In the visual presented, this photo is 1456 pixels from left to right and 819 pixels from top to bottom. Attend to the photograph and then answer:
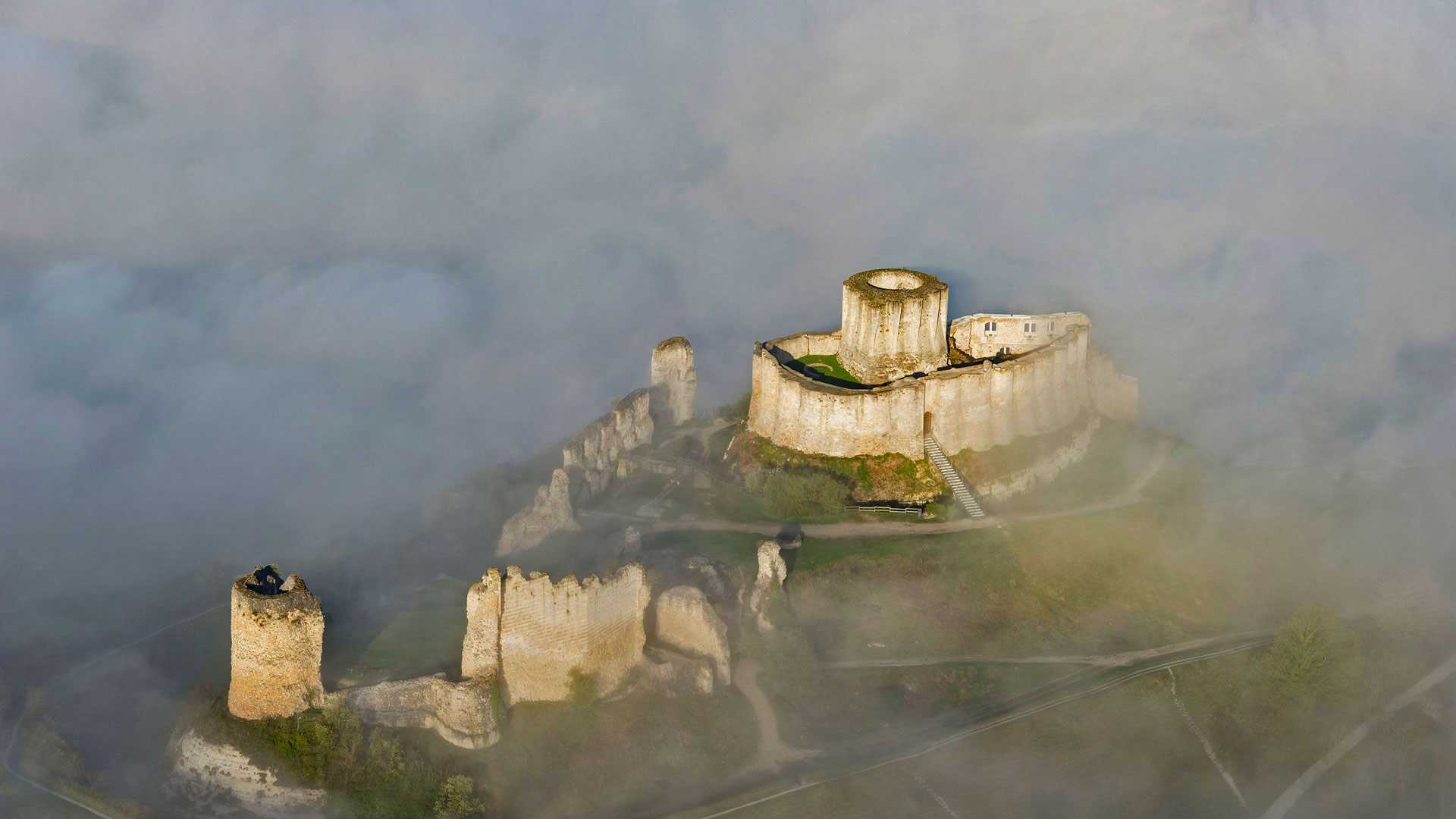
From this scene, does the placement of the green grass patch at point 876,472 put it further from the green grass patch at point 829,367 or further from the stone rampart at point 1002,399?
the green grass patch at point 829,367

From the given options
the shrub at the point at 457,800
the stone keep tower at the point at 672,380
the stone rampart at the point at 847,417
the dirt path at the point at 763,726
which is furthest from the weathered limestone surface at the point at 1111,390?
the shrub at the point at 457,800

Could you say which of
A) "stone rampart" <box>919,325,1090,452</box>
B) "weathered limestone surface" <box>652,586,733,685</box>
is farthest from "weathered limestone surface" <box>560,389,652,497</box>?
"stone rampart" <box>919,325,1090,452</box>

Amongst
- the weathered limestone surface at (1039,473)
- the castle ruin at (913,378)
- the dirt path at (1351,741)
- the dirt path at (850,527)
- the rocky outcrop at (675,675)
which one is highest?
the castle ruin at (913,378)

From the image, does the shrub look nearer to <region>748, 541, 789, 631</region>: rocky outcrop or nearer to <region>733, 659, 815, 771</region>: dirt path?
<region>733, 659, 815, 771</region>: dirt path

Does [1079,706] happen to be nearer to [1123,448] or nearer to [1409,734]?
[1409,734]

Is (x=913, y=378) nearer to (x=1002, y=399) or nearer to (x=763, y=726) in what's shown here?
(x=1002, y=399)
